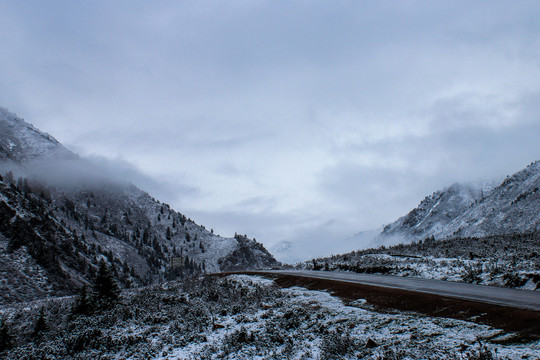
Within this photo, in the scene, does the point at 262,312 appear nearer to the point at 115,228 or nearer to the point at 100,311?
the point at 100,311

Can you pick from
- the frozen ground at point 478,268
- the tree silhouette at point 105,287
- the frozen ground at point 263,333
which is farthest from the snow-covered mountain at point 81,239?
the frozen ground at point 263,333

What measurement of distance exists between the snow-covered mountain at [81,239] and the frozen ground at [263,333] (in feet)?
155

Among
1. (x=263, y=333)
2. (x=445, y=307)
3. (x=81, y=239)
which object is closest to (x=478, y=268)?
(x=445, y=307)

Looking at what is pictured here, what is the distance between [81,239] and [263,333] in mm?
144375

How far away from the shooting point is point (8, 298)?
6806 cm

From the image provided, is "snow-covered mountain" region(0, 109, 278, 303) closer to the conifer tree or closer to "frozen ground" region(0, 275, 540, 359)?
"frozen ground" region(0, 275, 540, 359)

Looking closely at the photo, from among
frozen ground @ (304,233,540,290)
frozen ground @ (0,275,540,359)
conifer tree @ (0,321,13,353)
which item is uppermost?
frozen ground @ (304,233,540,290)

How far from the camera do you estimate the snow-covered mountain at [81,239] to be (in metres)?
86.8

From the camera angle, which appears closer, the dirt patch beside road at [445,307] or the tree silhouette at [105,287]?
the dirt patch beside road at [445,307]

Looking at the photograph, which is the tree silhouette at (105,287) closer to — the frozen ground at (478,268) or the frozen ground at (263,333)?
the frozen ground at (263,333)

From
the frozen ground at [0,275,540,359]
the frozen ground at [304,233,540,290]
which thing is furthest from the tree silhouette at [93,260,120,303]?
the frozen ground at [304,233,540,290]

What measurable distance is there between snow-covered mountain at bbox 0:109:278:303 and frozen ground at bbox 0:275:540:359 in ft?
155

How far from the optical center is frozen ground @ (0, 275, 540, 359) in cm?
784

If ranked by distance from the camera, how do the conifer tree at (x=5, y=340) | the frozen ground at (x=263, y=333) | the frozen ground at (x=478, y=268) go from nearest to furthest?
the frozen ground at (x=263, y=333), the conifer tree at (x=5, y=340), the frozen ground at (x=478, y=268)
